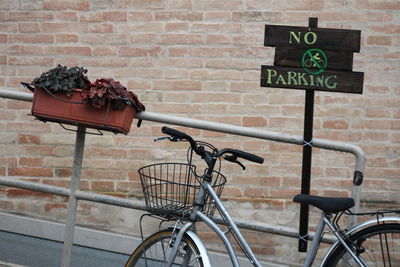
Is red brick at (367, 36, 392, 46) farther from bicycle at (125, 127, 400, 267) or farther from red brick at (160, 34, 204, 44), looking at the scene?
bicycle at (125, 127, 400, 267)

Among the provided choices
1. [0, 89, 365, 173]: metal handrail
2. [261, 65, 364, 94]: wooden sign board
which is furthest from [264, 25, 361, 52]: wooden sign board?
[0, 89, 365, 173]: metal handrail

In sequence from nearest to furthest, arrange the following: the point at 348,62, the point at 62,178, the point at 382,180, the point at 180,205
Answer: the point at 180,205 < the point at 348,62 < the point at 382,180 < the point at 62,178

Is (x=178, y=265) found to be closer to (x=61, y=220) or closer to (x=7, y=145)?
(x=61, y=220)

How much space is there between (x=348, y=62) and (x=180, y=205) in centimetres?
118

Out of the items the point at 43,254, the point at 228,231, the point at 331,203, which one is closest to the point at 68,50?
the point at 43,254

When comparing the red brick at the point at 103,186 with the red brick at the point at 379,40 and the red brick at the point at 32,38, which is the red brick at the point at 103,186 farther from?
the red brick at the point at 379,40

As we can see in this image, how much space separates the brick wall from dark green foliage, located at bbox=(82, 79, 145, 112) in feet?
4.90

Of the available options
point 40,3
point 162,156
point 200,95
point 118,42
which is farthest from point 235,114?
point 40,3

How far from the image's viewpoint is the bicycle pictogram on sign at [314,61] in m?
3.04

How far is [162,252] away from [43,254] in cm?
166

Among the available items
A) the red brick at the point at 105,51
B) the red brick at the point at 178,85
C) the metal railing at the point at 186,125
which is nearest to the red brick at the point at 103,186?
the red brick at the point at 178,85

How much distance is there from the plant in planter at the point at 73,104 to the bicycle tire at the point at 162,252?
592 mm

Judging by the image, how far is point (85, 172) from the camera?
14.8 ft

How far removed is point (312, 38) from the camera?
9.98 ft
